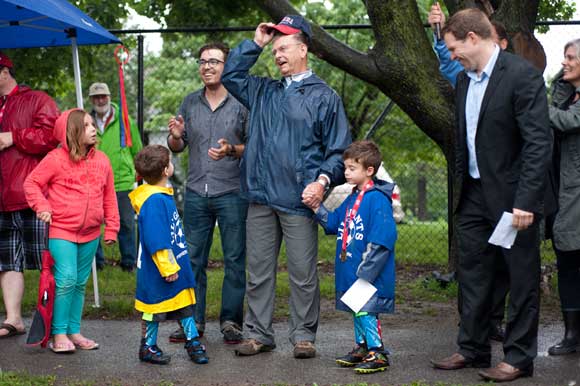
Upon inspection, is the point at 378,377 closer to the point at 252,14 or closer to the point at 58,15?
the point at 58,15

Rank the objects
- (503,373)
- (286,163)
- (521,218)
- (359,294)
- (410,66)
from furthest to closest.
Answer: (410,66), (286,163), (359,294), (503,373), (521,218)

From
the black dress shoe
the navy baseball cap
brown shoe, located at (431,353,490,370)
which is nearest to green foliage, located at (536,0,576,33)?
the navy baseball cap

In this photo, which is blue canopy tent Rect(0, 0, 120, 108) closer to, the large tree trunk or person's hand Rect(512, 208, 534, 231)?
the large tree trunk

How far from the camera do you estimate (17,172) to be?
6.61 m

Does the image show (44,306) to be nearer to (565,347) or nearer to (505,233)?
(505,233)

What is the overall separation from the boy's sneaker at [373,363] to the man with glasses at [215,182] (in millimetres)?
1235

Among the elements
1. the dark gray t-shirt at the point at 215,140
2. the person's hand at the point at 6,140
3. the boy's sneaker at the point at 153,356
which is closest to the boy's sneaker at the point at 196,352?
the boy's sneaker at the point at 153,356

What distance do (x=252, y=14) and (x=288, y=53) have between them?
6242mm

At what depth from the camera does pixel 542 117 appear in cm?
512

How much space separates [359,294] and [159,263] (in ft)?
4.22

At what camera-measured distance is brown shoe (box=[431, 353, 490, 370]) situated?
5574mm

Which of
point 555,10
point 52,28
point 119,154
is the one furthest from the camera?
point 119,154

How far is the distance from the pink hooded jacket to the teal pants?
0.06 meters

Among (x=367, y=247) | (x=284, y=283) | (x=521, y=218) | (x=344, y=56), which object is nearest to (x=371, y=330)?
(x=367, y=247)
